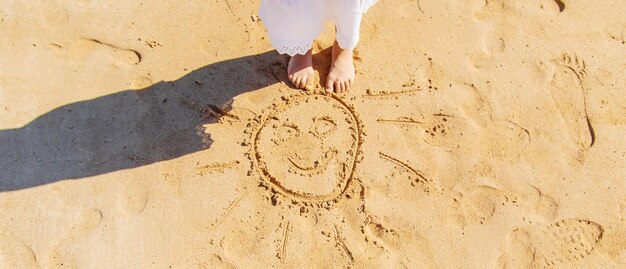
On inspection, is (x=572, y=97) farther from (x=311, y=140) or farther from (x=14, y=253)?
(x=14, y=253)

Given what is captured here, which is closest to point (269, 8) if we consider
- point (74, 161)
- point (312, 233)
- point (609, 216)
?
point (312, 233)

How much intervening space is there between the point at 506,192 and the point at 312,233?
0.97 metres

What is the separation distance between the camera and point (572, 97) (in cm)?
271

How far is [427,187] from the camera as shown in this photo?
2.48m

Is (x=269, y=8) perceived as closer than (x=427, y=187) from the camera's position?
Yes

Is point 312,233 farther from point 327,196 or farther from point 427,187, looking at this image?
point 427,187

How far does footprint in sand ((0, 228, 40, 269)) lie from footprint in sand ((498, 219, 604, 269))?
2.11 m

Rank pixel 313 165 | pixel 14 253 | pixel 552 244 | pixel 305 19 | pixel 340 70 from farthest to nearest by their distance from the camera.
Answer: pixel 340 70 < pixel 313 165 < pixel 552 244 < pixel 14 253 < pixel 305 19

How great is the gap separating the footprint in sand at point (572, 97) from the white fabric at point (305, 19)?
123 centimetres

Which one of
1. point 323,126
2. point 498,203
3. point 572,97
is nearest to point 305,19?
point 323,126

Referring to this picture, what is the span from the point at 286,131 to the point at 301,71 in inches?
13.0

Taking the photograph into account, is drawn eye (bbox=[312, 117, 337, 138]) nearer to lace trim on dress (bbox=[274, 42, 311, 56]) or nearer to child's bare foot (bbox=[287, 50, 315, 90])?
child's bare foot (bbox=[287, 50, 315, 90])

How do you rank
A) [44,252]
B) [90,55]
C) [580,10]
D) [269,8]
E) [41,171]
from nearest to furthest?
[269,8] < [44,252] < [41,171] < [90,55] < [580,10]

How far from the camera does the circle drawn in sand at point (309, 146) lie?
8.09ft
